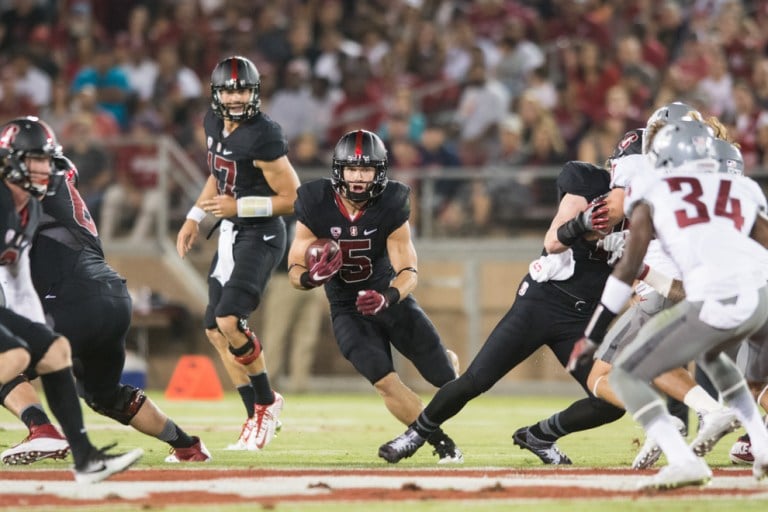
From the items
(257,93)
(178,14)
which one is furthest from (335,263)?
(178,14)

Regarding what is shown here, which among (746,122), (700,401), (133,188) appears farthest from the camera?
(133,188)

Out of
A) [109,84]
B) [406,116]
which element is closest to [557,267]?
[406,116]

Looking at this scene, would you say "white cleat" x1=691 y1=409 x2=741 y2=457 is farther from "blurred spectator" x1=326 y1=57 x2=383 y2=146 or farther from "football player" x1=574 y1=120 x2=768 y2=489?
"blurred spectator" x1=326 y1=57 x2=383 y2=146

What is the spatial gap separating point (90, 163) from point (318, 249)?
22.3 feet

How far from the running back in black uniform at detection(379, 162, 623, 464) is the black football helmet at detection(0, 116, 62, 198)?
6.91ft

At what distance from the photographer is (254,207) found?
7.89 meters

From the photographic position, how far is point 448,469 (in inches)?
243

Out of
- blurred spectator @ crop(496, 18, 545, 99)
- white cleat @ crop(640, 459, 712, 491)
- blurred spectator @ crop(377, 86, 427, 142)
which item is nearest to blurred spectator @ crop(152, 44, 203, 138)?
blurred spectator @ crop(377, 86, 427, 142)

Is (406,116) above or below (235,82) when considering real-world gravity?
below

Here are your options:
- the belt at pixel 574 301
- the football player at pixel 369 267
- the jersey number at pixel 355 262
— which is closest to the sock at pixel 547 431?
the football player at pixel 369 267

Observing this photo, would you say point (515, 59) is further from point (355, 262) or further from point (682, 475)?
point (682, 475)

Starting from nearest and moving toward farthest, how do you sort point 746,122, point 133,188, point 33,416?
point 33,416
point 746,122
point 133,188

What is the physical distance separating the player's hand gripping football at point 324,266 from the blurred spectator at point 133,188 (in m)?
6.71

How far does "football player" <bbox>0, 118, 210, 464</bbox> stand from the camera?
6285mm
